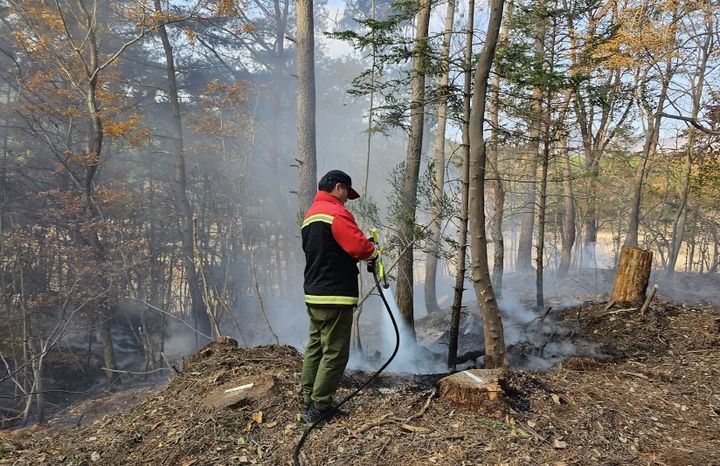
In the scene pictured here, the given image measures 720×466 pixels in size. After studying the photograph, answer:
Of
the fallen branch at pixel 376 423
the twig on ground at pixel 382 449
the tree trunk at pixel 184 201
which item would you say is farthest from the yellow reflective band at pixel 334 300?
the tree trunk at pixel 184 201

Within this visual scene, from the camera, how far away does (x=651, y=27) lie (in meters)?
11.7

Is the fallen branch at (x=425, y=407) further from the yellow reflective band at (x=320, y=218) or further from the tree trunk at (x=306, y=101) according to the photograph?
the tree trunk at (x=306, y=101)

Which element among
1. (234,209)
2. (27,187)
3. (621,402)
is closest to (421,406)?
(621,402)

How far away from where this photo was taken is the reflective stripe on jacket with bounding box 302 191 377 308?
3.62 meters

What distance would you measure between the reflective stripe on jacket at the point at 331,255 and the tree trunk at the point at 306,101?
257 inches

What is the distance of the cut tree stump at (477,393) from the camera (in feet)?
12.0

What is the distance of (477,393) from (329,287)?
160 centimetres

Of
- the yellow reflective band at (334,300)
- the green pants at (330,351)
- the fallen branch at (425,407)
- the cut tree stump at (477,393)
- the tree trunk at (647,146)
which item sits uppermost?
the tree trunk at (647,146)

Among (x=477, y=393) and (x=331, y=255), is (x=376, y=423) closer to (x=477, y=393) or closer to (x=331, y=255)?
(x=477, y=393)

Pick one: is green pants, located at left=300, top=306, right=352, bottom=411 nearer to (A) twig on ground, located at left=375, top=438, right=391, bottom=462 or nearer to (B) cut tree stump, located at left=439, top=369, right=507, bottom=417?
(A) twig on ground, located at left=375, top=438, right=391, bottom=462

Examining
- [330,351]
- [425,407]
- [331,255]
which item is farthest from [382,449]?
[331,255]

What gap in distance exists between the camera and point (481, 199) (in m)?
4.86

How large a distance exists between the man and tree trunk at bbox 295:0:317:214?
654cm

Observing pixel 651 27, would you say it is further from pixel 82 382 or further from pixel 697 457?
pixel 82 382
